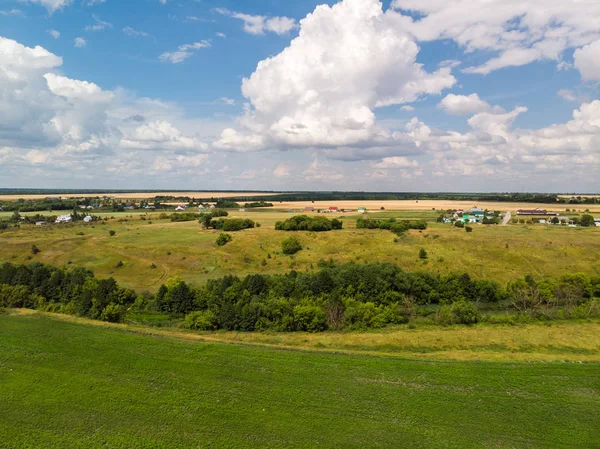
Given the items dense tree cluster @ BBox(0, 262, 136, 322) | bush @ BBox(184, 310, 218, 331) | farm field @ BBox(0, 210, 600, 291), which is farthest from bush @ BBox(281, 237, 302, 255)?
bush @ BBox(184, 310, 218, 331)

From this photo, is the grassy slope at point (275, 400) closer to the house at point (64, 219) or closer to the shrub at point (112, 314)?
the shrub at point (112, 314)

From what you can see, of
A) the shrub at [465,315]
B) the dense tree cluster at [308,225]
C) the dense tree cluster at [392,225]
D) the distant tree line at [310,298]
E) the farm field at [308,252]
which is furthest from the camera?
the dense tree cluster at [308,225]

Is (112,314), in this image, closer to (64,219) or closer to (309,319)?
(309,319)

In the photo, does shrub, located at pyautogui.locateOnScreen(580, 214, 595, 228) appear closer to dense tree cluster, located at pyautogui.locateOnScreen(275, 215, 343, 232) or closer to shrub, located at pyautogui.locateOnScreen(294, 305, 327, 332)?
dense tree cluster, located at pyautogui.locateOnScreen(275, 215, 343, 232)

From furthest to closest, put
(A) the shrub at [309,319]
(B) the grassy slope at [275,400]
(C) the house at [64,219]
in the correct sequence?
1. (C) the house at [64,219]
2. (A) the shrub at [309,319]
3. (B) the grassy slope at [275,400]

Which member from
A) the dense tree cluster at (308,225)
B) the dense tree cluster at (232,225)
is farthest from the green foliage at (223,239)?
the dense tree cluster at (308,225)

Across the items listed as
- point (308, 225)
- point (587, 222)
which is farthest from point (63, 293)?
point (587, 222)

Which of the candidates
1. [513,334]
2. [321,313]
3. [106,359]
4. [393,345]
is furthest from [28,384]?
[513,334]
